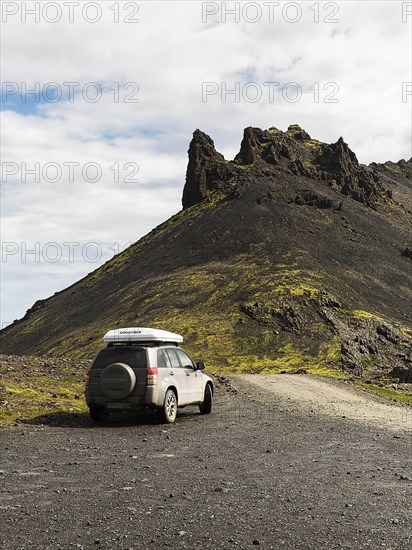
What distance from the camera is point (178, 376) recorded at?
67.8 feet

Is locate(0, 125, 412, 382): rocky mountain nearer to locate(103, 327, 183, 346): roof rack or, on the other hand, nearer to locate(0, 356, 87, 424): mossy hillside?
locate(0, 356, 87, 424): mossy hillside

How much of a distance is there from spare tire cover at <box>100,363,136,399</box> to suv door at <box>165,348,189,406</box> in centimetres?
154

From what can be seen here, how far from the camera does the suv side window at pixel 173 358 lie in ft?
68.3

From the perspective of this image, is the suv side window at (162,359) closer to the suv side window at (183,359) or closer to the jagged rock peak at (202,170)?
the suv side window at (183,359)

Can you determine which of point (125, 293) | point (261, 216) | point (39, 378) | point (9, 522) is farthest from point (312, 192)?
point (9, 522)

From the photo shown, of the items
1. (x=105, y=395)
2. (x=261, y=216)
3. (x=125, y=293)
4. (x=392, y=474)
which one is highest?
(x=261, y=216)

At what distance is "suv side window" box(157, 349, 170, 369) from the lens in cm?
1995

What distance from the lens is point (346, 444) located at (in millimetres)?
16250

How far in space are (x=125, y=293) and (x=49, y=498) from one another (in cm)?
10135

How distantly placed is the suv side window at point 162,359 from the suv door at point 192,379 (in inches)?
38.7

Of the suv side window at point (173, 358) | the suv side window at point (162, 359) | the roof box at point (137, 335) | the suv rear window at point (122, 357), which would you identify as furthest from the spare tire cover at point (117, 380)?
the suv side window at point (173, 358)

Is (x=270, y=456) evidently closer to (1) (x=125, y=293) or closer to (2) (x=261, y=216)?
(1) (x=125, y=293)

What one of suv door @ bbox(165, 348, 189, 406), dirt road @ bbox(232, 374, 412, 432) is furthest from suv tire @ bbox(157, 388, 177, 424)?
Answer: dirt road @ bbox(232, 374, 412, 432)

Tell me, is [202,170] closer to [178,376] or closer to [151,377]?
[178,376]
